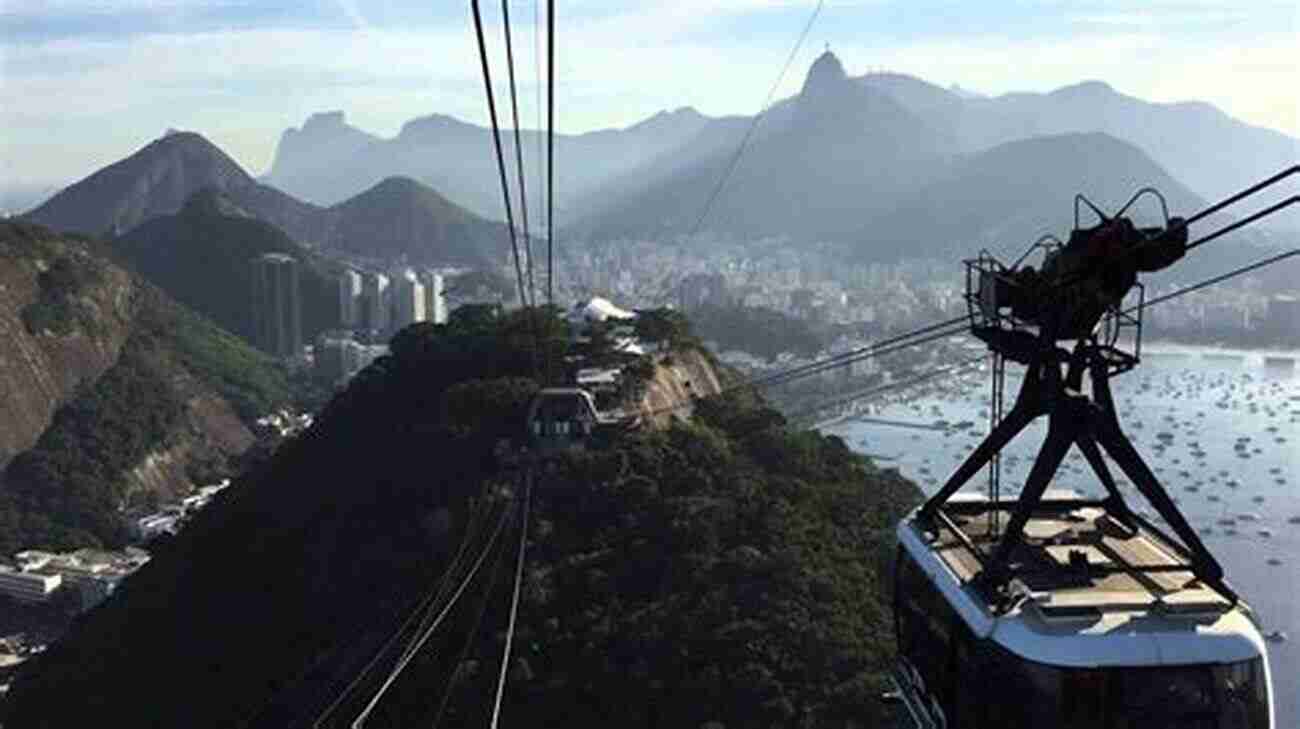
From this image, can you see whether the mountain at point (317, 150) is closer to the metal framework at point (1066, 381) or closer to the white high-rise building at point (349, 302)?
the white high-rise building at point (349, 302)

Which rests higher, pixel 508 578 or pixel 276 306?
pixel 508 578

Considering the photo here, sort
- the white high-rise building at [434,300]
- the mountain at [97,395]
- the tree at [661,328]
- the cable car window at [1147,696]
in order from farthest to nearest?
the white high-rise building at [434,300] < the mountain at [97,395] < the tree at [661,328] < the cable car window at [1147,696]

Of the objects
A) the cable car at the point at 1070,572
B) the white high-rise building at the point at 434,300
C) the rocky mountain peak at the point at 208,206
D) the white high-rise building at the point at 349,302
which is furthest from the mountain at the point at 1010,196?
the cable car at the point at 1070,572

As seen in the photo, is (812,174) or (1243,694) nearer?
(1243,694)

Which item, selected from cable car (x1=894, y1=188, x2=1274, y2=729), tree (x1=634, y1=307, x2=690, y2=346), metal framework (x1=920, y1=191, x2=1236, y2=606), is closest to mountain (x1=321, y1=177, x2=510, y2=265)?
tree (x1=634, y1=307, x2=690, y2=346)

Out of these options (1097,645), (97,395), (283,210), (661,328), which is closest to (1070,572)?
(1097,645)

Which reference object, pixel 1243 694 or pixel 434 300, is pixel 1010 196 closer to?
pixel 434 300

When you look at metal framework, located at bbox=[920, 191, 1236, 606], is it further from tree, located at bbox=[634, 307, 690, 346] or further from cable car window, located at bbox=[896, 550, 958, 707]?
tree, located at bbox=[634, 307, 690, 346]
